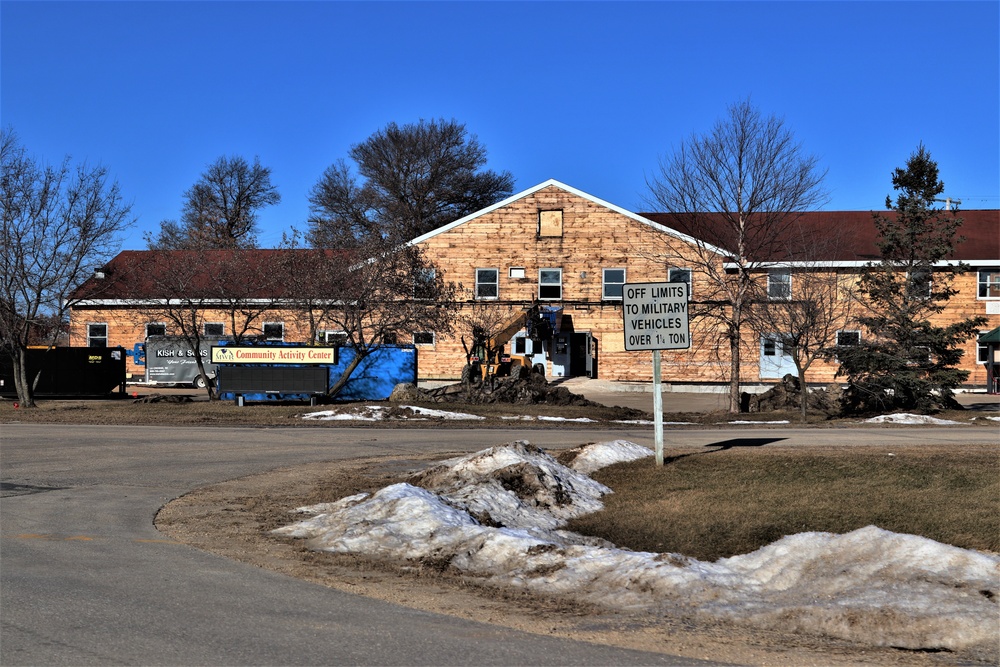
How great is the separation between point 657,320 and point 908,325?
816 inches

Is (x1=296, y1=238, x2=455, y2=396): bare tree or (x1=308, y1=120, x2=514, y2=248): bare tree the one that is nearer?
(x1=296, y1=238, x2=455, y2=396): bare tree

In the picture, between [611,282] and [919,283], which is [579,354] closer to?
[611,282]

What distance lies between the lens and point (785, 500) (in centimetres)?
1139

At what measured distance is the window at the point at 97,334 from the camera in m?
49.6

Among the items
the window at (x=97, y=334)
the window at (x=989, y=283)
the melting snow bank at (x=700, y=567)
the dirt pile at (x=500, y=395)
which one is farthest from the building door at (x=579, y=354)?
the melting snow bank at (x=700, y=567)

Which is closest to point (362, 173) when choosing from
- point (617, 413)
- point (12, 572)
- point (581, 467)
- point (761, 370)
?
point (761, 370)

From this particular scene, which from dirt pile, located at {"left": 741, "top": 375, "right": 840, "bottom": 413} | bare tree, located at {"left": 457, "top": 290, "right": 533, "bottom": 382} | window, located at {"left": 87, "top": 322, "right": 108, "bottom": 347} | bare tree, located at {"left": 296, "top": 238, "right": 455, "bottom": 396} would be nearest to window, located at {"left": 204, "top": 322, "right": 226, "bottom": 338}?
window, located at {"left": 87, "top": 322, "right": 108, "bottom": 347}

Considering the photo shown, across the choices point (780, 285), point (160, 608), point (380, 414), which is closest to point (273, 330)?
point (380, 414)

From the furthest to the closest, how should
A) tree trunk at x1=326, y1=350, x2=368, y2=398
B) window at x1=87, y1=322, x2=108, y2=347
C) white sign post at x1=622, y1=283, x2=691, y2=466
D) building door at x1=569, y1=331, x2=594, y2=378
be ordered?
window at x1=87, y1=322, x2=108, y2=347, building door at x1=569, y1=331, x2=594, y2=378, tree trunk at x1=326, y1=350, x2=368, y2=398, white sign post at x1=622, y1=283, x2=691, y2=466

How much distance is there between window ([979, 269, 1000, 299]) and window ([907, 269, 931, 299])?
46.4ft

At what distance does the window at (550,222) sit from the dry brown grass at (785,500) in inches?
1209

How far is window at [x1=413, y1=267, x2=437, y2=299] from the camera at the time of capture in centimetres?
3928

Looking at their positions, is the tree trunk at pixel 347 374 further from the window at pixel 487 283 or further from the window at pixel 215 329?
the window at pixel 215 329

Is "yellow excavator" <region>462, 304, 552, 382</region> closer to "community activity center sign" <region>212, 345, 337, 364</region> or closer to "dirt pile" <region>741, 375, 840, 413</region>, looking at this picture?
"community activity center sign" <region>212, 345, 337, 364</region>
